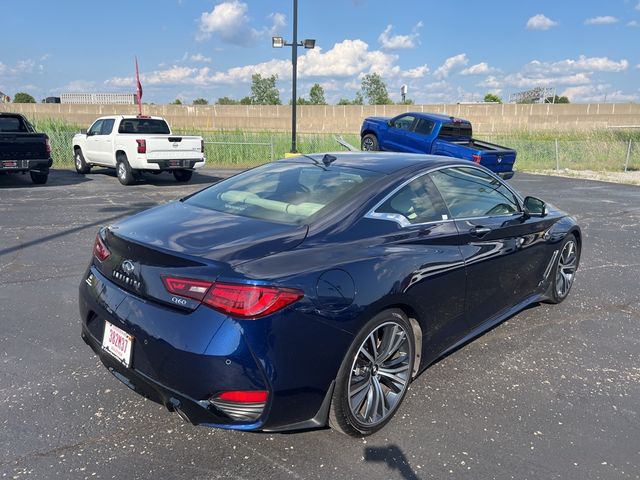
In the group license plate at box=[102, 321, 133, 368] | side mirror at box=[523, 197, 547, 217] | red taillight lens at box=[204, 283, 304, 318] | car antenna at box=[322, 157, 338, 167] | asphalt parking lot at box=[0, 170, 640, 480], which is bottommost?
asphalt parking lot at box=[0, 170, 640, 480]

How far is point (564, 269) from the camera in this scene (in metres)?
4.99

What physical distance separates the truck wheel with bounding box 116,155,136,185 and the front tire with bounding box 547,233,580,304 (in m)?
10.9

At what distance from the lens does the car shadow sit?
12.8 metres

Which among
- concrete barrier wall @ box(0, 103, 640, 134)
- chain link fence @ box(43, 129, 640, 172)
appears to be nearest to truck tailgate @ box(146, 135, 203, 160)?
chain link fence @ box(43, 129, 640, 172)

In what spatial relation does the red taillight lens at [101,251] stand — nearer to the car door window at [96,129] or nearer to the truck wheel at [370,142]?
the car door window at [96,129]

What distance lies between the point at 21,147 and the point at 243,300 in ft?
38.5

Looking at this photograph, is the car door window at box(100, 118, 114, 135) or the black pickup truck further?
the car door window at box(100, 118, 114, 135)

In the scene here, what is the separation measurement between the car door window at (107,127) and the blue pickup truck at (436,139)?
757cm

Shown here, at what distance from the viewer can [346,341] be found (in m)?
2.56

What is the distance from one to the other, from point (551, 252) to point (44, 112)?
47705 millimetres

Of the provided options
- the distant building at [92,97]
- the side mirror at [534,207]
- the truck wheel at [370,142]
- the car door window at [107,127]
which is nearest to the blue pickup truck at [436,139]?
the truck wheel at [370,142]

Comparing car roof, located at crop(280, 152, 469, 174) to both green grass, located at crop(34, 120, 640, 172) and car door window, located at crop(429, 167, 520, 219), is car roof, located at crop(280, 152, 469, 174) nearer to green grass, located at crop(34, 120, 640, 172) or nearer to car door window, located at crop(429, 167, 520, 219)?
car door window, located at crop(429, 167, 520, 219)

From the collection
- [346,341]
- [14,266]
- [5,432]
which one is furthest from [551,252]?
[14,266]

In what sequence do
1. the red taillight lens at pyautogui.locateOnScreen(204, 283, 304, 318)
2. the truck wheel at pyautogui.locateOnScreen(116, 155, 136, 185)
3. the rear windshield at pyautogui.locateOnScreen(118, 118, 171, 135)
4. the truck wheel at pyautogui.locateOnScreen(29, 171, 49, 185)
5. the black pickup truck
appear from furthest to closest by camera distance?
1. the rear windshield at pyautogui.locateOnScreen(118, 118, 171, 135)
2. the truck wheel at pyautogui.locateOnScreen(116, 155, 136, 185)
3. the truck wheel at pyautogui.locateOnScreen(29, 171, 49, 185)
4. the black pickup truck
5. the red taillight lens at pyautogui.locateOnScreen(204, 283, 304, 318)
